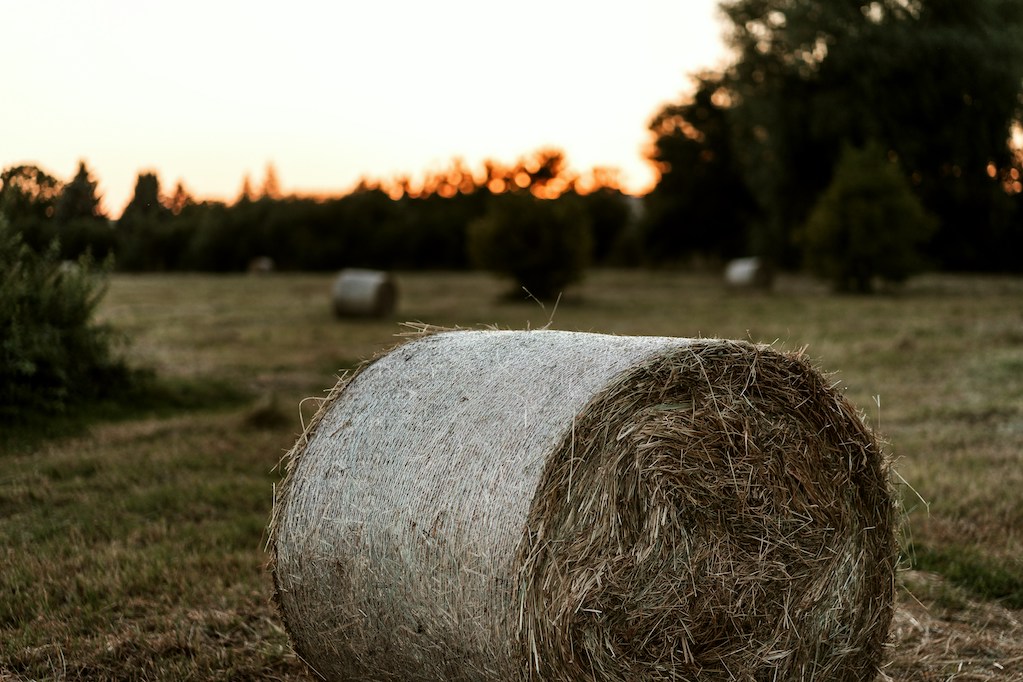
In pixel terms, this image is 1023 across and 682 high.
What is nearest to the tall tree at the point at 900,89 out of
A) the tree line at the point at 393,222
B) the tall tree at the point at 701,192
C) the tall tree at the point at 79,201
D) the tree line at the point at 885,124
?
the tree line at the point at 885,124

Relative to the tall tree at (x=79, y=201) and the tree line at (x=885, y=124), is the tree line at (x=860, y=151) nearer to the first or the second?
the tree line at (x=885, y=124)

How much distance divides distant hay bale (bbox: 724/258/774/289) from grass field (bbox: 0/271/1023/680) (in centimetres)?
1421

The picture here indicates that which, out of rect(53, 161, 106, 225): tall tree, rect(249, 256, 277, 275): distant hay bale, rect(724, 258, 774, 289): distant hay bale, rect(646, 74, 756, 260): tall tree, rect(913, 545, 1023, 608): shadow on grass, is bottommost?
rect(913, 545, 1023, 608): shadow on grass

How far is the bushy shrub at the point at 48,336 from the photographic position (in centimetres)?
852

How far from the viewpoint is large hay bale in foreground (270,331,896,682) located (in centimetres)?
360

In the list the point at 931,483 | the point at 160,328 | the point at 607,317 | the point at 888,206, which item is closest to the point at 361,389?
the point at 931,483

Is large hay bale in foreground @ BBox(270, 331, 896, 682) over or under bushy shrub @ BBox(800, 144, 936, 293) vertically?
under

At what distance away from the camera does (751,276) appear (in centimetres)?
3141

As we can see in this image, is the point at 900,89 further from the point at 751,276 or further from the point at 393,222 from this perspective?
the point at 393,222

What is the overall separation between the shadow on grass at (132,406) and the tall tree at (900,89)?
24612mm

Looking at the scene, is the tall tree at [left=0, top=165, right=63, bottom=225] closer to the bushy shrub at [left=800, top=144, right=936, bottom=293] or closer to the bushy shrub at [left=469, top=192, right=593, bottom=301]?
the bushy shrub at [left=469, top=192, right=593, bottom=301]

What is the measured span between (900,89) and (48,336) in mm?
29504

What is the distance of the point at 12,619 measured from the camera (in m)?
4.88

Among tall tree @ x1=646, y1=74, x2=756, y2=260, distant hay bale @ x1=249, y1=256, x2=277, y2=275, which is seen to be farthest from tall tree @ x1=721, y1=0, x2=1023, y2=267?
distant hay bale @ x1=249, y1=256, x2=277, y2=275
